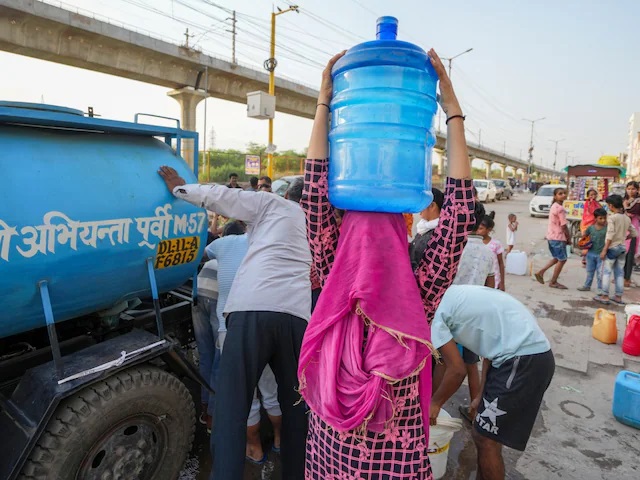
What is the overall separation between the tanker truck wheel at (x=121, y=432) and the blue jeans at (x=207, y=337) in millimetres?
631

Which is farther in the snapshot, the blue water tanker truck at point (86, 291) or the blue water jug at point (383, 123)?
the blue water tanker truck at point (86, 291)

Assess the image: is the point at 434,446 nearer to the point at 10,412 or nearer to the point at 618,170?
the point at 10,412

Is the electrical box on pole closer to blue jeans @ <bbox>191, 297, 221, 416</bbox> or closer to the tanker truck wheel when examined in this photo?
blue jeans @ <bbox>191, 297, 221, 416</bbox>

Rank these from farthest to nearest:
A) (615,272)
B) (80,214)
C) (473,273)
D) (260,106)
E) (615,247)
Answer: (260,106) → (615,272) → (615,247) → (473,273) → (80,214)

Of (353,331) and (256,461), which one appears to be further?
(256,461)

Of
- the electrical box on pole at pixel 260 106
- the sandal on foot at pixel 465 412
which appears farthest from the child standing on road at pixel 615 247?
the electrical box on pole at pixel 260 106

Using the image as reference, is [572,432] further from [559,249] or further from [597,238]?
[559,249]

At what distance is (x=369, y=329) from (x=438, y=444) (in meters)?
1.63

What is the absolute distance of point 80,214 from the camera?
2.20 meters

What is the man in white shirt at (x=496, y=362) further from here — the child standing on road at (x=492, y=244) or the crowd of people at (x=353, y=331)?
the child standing on road at (x=492, y=244)

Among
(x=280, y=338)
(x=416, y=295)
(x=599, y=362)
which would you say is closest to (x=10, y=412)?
(x=280, y=338)

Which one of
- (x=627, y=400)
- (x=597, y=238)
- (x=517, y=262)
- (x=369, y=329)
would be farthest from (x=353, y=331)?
(x=517, y=262)

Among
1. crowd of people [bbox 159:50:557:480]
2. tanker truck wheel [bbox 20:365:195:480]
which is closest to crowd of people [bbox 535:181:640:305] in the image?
crowd of people [bbox 159:50:557:480]

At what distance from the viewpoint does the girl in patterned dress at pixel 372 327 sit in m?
1.30
